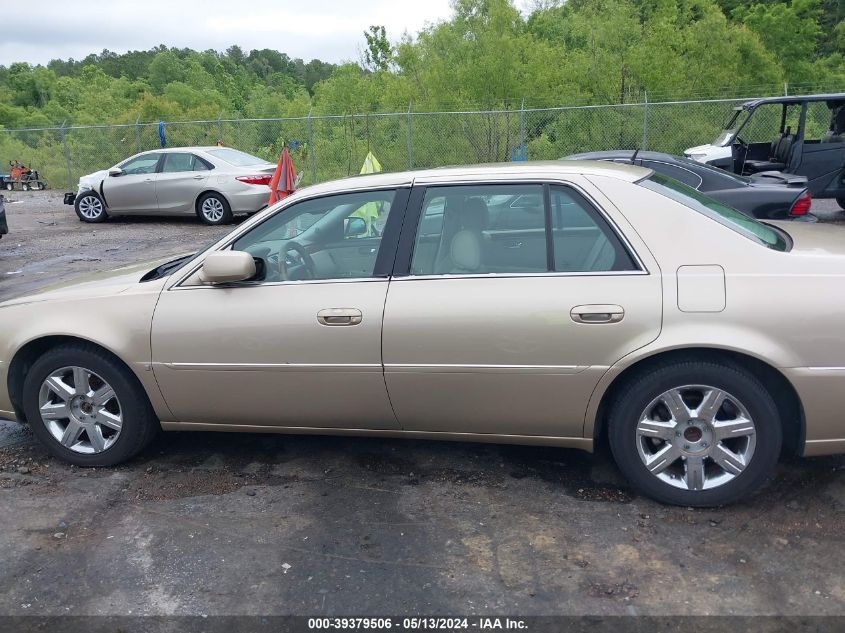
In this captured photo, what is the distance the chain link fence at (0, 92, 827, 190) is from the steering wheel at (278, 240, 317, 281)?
41.3 ft

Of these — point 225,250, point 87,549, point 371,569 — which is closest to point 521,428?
point 371,569

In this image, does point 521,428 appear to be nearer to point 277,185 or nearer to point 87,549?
point 87,549

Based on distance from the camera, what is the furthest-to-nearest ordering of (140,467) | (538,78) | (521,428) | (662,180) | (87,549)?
(538,78), (140,467), (662,180), (521,428), (87,549)

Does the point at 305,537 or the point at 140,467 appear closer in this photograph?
the point at 305,537

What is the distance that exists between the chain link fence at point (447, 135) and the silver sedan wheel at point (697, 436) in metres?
12.7

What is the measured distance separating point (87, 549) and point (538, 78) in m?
22.0

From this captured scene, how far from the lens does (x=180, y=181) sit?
1495 centimetres

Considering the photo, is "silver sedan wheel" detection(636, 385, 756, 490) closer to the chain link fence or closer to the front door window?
the front door window

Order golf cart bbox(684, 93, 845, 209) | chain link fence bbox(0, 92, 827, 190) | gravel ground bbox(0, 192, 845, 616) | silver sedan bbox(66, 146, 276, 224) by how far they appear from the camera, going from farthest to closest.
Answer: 1. chain link fence bbox(0, 92, 827, 190)
2. silver sedan bbox(66, 146, 276, 224)
3. golf cart bbox(684, 93, 845, 209)
4. gravel ground bbox(0, 192, 845, 616)

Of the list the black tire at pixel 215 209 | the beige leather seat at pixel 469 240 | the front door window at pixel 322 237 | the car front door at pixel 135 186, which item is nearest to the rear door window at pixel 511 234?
the beige leather seat at pixel 469 240

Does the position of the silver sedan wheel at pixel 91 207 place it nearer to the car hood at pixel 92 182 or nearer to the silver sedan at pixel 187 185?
the silver sedan at pixel 187 185

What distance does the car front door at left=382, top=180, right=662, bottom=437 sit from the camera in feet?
11.8

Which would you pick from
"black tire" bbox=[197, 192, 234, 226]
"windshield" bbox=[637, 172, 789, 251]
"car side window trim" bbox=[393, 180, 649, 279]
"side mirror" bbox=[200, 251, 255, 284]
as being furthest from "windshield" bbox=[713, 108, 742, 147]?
"side mirror" bbox=[200, 251, 255, 284]

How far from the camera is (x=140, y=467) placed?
4449mm
